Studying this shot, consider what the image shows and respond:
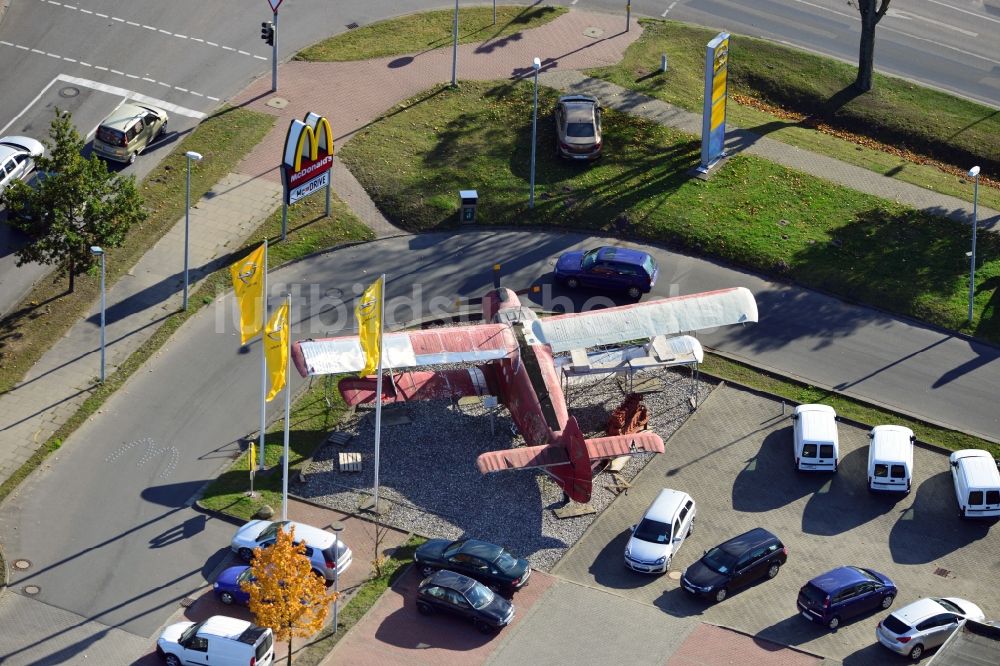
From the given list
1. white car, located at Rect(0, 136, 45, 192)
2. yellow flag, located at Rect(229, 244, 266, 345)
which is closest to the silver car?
yellow flag, located at Rect(229, 244, 266, 345)

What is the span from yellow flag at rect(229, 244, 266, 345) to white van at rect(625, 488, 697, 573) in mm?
16962

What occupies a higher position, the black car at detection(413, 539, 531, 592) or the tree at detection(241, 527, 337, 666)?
the tree at detection(241, 527, 337, 666)

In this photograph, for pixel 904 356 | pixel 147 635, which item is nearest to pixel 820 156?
pixel 904 356

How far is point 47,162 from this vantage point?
65.4 meters

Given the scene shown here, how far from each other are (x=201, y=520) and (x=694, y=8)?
172 ft

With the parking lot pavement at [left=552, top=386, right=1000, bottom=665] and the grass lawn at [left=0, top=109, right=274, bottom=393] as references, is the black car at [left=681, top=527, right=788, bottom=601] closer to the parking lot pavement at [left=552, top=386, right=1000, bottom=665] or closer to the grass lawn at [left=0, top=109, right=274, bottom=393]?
the parking lot pavement at [left=552, top=386, right=1000, bottom=665]

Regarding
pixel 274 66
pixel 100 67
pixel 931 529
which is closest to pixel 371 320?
pixel 931 529

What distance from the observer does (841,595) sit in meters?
51.8

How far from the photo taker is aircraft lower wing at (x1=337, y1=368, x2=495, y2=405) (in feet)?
196

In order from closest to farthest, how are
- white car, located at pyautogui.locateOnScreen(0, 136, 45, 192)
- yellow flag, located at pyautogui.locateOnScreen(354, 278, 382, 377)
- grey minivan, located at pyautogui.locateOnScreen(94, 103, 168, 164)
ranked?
1. yellow flag, located at pyautogui.locateOnScreen(354, 278, 382, 377)
2. white car, located at pyautogui.locateOnScreen(0, 136, 45, 192)
3. grey minivan, located at pyautogui.locateOnScreen(94, 103, 168, 164)

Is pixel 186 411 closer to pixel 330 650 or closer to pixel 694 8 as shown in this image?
pixel 330 650

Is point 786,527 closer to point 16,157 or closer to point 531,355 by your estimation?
point 531,355

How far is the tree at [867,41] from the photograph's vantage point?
82.3m

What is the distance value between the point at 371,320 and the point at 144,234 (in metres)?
22.9
